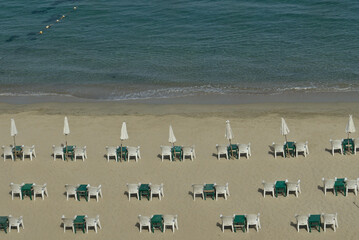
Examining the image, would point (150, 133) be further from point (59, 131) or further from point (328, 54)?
point (328, 54)

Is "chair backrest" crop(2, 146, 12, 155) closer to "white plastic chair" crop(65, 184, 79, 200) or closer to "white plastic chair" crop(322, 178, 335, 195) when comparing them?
"white plastic chair" crop(65, 184, 79, 200)

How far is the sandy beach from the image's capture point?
23.4m

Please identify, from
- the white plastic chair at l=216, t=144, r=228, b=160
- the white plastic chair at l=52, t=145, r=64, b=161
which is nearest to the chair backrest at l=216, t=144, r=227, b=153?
the white plastic chair at l=216, t=144, r=228, b=160

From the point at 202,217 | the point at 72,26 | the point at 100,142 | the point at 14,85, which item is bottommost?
the point at 202,217

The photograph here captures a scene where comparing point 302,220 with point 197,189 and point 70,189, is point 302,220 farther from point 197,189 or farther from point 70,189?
point 70,189

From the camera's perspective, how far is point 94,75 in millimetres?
41562

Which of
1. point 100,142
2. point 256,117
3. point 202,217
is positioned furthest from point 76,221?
point 256,117

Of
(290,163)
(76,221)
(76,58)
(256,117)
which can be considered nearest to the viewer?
(76,221)

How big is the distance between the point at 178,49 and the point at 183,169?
62.2 feet

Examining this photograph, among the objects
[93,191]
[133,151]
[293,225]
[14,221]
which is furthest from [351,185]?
[14,221]

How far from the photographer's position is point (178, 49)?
45.0m

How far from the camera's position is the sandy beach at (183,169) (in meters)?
23.4

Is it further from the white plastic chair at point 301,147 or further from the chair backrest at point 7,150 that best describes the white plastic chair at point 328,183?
the chair backrest at point 7,150

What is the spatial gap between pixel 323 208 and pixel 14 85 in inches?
930
